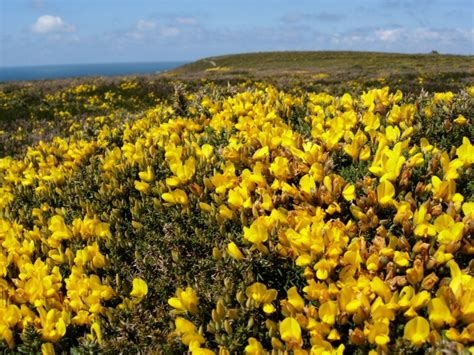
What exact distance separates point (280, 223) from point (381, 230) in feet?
1.86

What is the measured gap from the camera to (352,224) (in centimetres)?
258

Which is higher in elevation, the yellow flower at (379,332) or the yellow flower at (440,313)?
the yellow flower at (440,313)

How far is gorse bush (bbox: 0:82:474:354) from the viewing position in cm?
212

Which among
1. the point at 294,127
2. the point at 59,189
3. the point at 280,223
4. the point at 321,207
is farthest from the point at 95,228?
the point at 294,127

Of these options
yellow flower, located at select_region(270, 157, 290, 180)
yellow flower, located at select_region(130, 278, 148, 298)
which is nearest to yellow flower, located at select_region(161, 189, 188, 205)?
yellow flower, located at select_region(270, 157, 290, 180)

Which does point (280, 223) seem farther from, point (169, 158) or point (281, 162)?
point (169, 158)

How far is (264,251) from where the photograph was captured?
2.56 meters

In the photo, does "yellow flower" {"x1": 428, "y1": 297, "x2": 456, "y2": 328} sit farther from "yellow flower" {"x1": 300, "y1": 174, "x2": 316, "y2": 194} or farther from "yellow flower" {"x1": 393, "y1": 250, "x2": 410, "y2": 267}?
"yellow flower" {"x1": 300, "y1": 174, "x2": 316, "y2": 194}

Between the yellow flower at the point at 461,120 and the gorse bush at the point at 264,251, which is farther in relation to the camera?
the yellow flower at the point at 461,120

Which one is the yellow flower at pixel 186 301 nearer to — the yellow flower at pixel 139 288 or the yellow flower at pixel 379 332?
the yellow flower at pixel 139 288

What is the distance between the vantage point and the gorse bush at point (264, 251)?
2.12 meters

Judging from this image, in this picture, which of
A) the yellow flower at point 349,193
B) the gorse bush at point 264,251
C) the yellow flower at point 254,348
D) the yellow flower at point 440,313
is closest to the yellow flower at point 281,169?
the gorse bush at point 264,251

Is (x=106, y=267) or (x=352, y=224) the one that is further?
(x=106, y=267)

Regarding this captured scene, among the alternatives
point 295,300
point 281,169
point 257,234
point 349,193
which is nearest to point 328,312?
A: point 295,300
